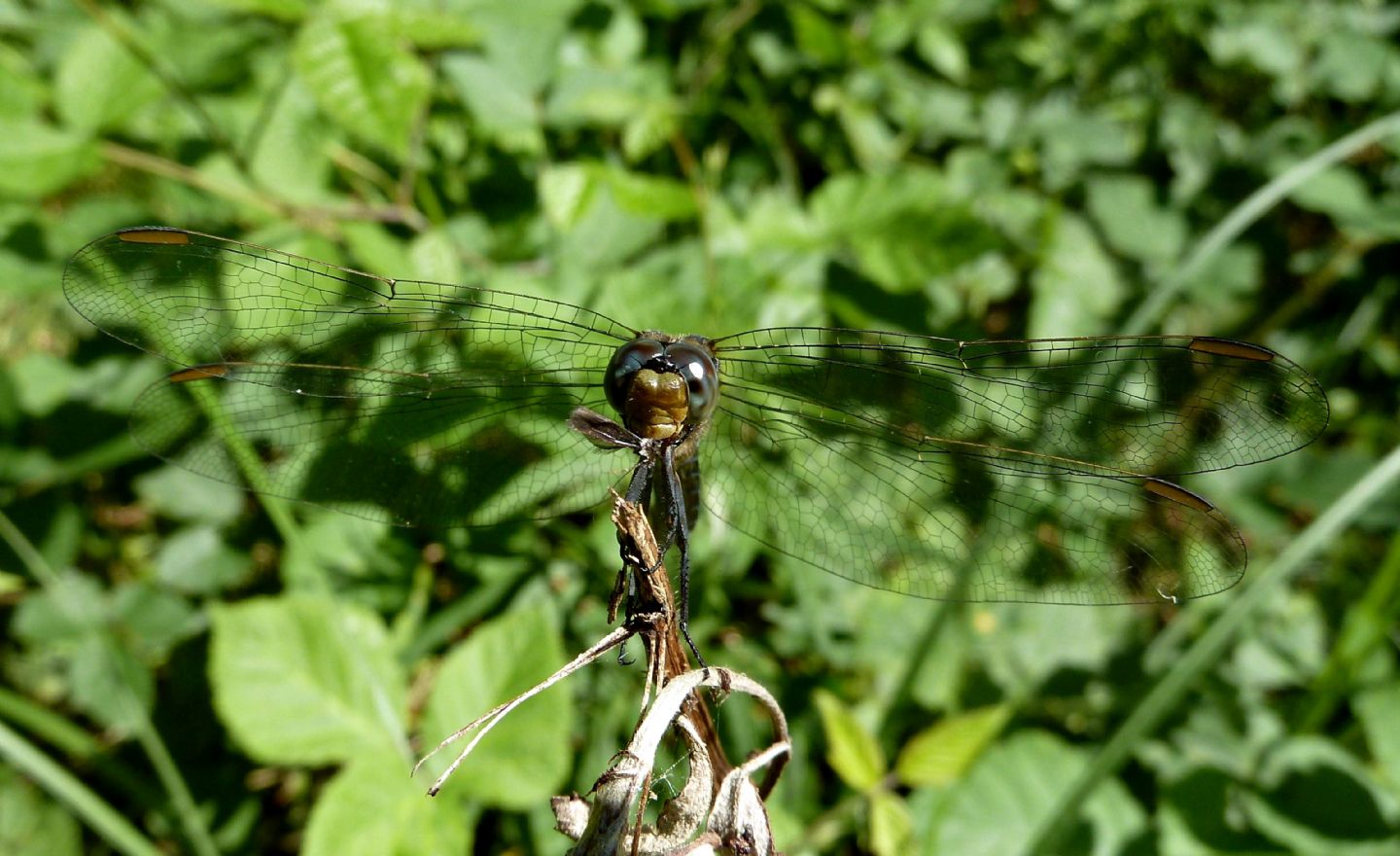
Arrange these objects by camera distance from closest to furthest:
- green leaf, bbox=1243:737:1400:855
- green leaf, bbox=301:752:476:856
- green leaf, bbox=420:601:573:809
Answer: green leaf, bbox=301:752:476:856, green leaf, bbox=420:601:573:809, green leaf, bbox=1243:737:1400:855

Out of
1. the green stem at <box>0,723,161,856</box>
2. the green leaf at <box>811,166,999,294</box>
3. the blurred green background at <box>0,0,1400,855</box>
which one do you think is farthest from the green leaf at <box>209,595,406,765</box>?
the green leaf at <box>811,166,999,294</box>

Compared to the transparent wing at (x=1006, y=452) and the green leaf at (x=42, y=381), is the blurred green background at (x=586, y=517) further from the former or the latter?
the transparent wing at (x=1006, y=452)

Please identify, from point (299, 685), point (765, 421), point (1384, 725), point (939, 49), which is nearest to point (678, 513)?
point (765, 421)

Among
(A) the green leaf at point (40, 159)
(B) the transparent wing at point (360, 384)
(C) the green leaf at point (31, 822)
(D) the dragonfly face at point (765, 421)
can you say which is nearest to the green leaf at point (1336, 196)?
(D) the dragonfly face at point (765, 421)

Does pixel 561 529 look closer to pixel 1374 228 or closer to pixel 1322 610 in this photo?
pixel 1322 610

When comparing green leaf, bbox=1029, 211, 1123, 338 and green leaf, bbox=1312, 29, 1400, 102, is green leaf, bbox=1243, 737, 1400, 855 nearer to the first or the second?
green leaf, bbox=1029, 211, 1123, 338

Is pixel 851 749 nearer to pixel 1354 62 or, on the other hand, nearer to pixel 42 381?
pixel 42 381
